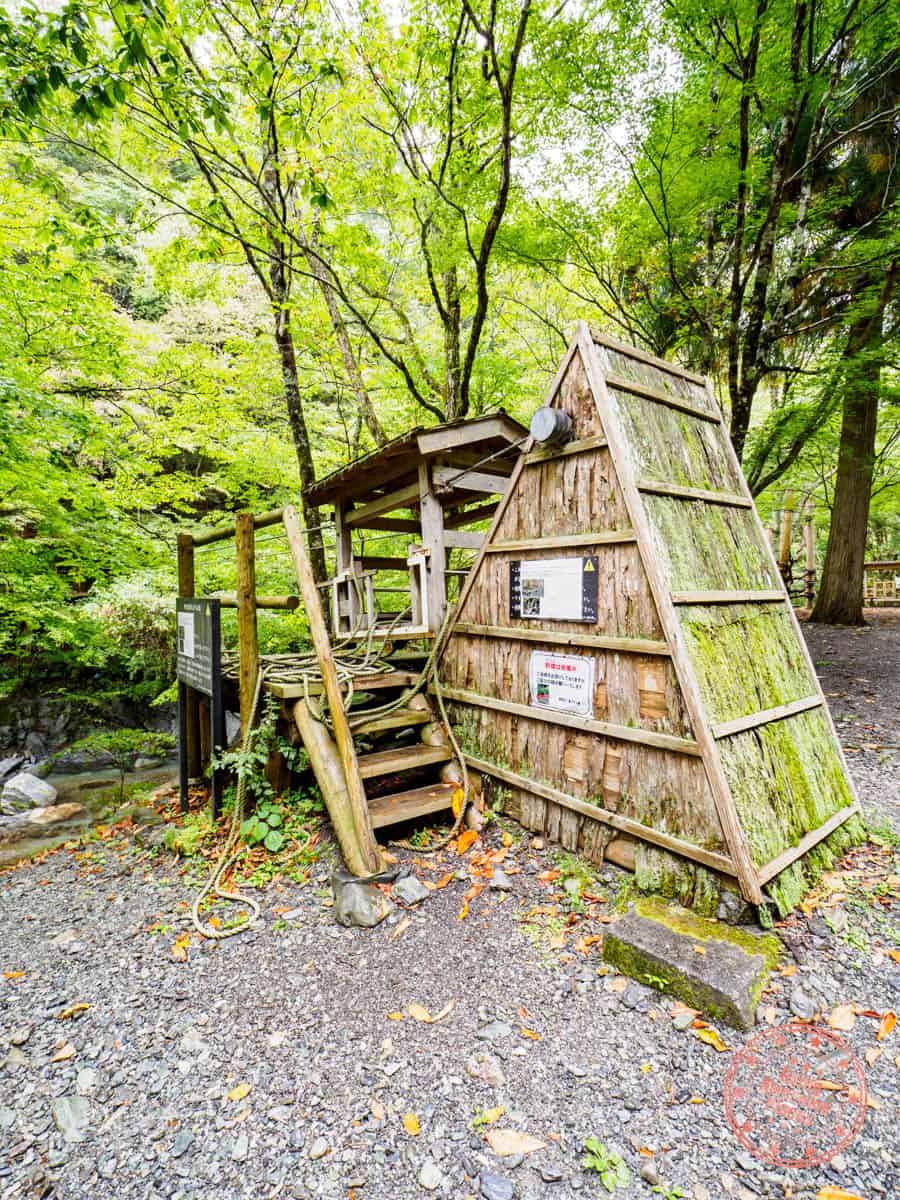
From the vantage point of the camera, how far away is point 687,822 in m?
2.77

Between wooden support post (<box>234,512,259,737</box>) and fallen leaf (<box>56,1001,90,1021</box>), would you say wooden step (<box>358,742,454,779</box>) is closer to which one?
wooden support post (<box>234,512,259,737</box>)

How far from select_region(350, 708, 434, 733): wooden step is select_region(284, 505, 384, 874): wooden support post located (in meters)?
0.34

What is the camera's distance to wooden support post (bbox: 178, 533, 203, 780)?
17.3 feet

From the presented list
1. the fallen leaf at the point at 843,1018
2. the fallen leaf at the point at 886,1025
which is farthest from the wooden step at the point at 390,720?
the fallen leaf at the point at 886,1025

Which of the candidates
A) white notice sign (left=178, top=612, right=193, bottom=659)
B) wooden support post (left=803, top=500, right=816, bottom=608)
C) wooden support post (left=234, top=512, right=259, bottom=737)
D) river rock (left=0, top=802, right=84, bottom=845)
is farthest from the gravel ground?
wooden support post (left=803, top=500, right=816, bottom=608)

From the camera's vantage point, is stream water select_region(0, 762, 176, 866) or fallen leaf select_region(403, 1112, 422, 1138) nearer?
fallen leaf select_region(403, 1112, 422, 1138)

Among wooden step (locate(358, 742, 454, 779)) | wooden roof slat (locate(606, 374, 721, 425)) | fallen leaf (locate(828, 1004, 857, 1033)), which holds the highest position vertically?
wooden roof slat (locate(606, 374, 721, 425))

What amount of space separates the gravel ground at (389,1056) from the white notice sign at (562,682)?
3.45 ft

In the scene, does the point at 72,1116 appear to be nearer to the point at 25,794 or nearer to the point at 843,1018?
the point at 843,1018

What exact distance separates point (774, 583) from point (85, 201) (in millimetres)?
18005

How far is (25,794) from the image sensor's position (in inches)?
268

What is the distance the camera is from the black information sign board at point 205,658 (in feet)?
13.8

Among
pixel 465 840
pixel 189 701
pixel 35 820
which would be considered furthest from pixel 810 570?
pixel 35 820

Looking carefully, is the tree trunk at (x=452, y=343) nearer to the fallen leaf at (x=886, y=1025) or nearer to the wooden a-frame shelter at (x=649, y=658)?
the wooden a-frame shelter at (x=649, y=658)
